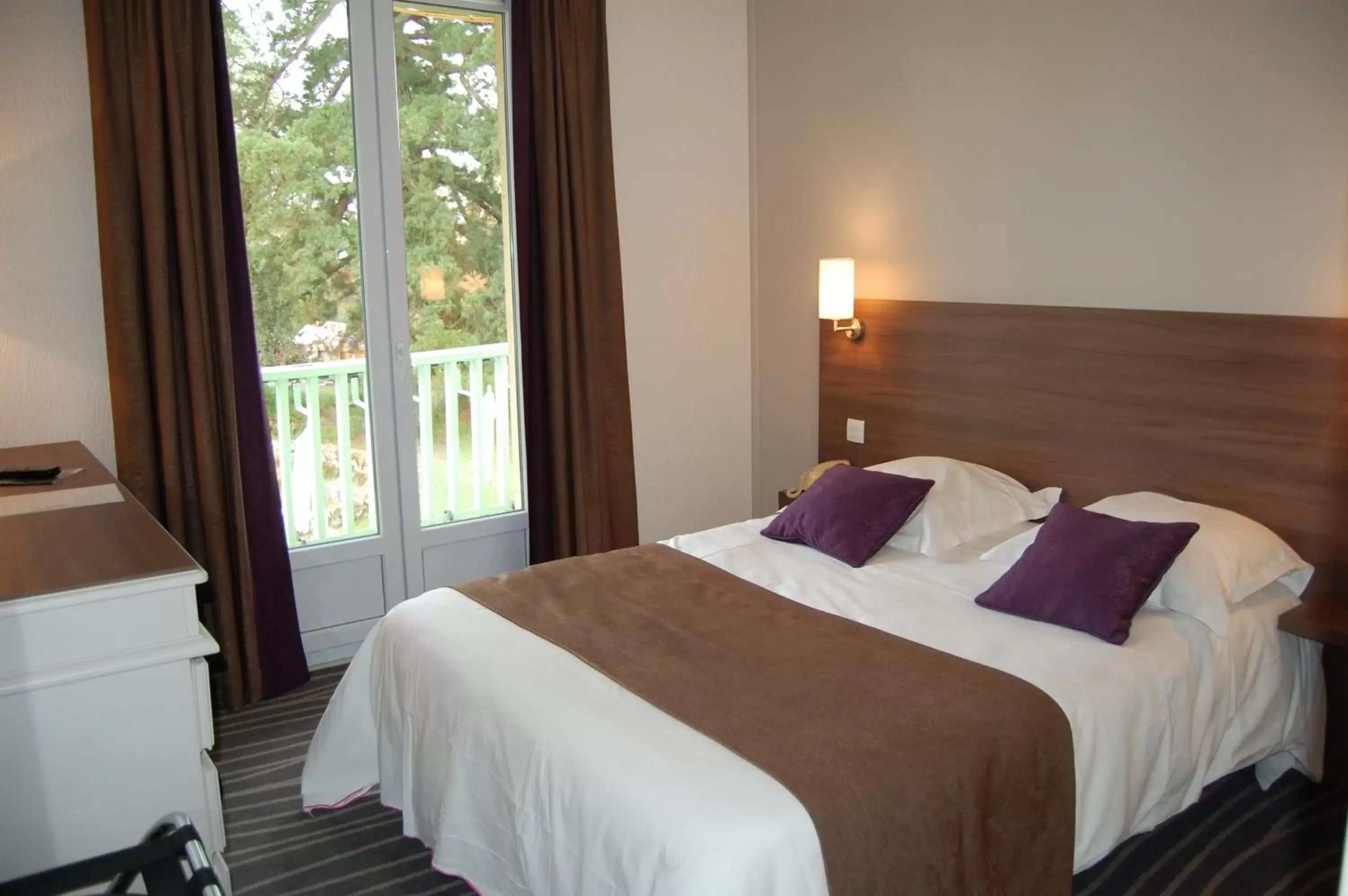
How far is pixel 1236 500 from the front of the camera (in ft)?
10.3

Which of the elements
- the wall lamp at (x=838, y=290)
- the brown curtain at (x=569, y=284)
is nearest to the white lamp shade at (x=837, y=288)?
the wall lamp at (x=838, y=290)

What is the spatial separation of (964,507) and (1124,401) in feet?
1.96

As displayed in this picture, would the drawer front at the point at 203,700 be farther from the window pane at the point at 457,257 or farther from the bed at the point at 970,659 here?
the window pane at the point at 457,257

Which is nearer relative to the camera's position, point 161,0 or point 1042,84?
point 161,0

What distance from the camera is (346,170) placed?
3.92 metres

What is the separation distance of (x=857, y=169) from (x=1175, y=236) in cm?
137

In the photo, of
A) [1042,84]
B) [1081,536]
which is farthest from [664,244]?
[1081,536]

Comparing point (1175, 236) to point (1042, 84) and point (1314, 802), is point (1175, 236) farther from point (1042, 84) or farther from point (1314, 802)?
point (1314, 802)

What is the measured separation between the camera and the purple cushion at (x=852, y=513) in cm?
338

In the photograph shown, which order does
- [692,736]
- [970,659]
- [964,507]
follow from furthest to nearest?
[964,507] → [970,659] → [692,736]

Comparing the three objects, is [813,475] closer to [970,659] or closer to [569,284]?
[569,284]

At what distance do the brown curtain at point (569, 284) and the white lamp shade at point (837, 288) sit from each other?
2.81 feet

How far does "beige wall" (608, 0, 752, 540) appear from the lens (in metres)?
4.52

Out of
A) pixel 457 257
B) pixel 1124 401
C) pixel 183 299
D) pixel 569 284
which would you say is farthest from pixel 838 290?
pixel 183 299
